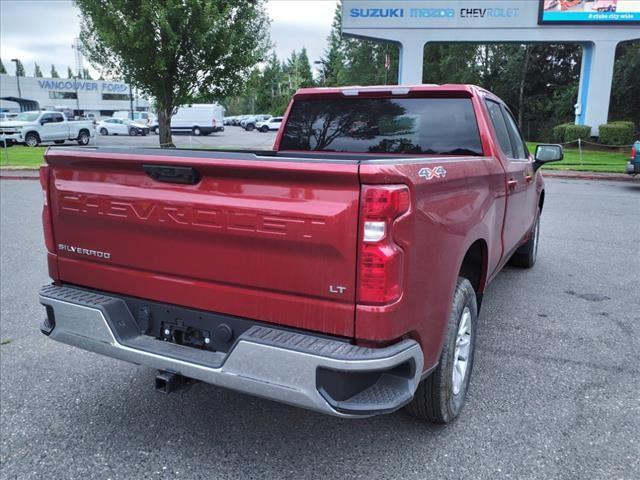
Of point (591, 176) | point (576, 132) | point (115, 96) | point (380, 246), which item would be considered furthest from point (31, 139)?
point (115, 96)

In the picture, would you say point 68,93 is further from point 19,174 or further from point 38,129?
point 19,174

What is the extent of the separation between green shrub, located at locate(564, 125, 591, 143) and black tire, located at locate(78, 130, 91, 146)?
25.4 meters

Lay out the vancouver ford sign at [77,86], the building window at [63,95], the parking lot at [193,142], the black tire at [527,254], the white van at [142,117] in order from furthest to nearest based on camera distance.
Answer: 1. the building window at [63,95]
2. the vancouver ford sign at [77,86]
3. the white van at [142,117]
4. the parking lot at [193,142]
5. the black tire at [527,254]

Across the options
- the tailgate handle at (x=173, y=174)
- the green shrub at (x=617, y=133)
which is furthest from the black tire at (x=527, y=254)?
the green shrub at (x=617, y=133)

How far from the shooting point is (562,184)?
617 inches

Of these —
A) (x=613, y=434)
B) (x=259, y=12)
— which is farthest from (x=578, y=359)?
(x=259, y=12)

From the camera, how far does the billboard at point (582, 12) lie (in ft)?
75.0

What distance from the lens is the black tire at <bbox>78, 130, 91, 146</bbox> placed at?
30953 millimetres

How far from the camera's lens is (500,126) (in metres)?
4.46

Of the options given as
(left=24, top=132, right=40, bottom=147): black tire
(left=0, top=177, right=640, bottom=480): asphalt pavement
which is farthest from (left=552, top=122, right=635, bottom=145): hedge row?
(left=24, top=132, right=40, bottom=147): black tire

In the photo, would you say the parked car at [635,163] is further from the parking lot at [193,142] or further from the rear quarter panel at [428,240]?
the parking lot at [193,142]

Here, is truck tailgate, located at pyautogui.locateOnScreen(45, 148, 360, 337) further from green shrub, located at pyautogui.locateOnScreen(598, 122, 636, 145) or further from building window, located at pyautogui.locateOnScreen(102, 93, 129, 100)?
building window, located at pyautogui.locateOnScreen(102, 93, 129, 100)

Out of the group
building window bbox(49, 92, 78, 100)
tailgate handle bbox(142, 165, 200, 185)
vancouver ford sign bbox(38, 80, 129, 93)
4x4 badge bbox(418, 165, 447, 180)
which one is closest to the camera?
4x4 badge bbox(418, 165, 447, 180)

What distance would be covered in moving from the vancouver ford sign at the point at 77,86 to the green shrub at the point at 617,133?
69.7m
